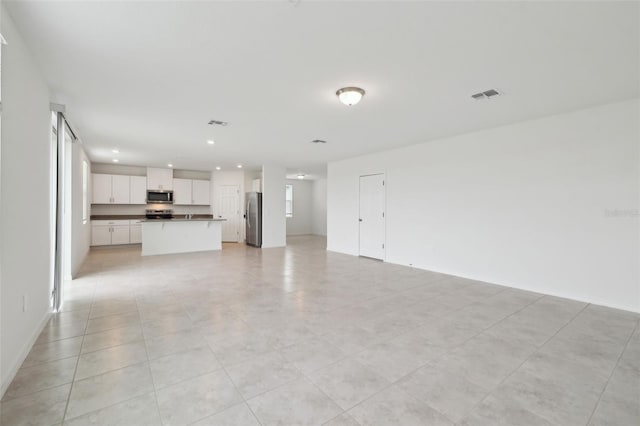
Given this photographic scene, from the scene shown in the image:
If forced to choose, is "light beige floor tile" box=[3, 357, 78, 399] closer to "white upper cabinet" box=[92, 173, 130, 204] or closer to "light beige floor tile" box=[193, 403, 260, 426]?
"light beige floor tile" box=[193, 403, 260, 426]

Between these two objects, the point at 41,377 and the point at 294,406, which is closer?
the point at 294,406

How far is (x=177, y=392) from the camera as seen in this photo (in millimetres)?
1896

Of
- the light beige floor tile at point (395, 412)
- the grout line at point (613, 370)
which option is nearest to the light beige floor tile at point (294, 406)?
the light beige floor tile at point (395, 412)

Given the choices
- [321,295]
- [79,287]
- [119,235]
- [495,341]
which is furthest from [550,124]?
[119,235]

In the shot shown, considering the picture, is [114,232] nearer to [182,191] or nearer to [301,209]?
[182,191]

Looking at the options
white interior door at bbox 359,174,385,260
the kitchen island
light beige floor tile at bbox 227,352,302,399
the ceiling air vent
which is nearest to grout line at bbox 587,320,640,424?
light beige floor tile at bbox 227,352,302,399

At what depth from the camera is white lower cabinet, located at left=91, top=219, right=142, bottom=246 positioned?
8371 millimetres

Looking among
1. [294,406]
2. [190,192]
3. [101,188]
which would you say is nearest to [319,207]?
[190,192]

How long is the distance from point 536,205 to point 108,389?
5.31 meters

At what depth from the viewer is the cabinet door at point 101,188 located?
8.42 metres

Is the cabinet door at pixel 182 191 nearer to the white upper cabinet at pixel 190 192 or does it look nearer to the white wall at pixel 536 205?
the white upper cabinet at pixel 190 192

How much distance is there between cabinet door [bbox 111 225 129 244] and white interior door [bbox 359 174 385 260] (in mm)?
7096

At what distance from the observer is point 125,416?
1.68 m

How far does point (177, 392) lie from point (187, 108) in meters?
3.34
